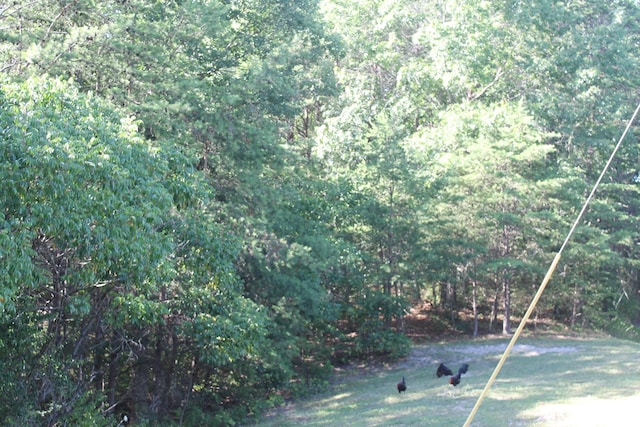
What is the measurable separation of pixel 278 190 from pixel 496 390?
22.8ft

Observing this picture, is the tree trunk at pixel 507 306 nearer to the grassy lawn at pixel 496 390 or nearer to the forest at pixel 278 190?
the forest at pixel 278 190

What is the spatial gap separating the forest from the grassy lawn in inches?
47.3

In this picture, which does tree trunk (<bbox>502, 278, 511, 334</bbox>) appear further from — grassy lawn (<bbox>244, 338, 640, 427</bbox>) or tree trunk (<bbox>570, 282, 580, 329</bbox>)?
tree trunk (<bbox>570, 282, 580, 329</bbox>)

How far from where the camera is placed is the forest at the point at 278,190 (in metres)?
8.72

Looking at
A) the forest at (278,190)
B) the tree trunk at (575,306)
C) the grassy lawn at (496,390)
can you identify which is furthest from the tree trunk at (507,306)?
the tree trunk at (575,306)

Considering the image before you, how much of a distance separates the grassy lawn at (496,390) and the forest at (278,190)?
1.20 meters

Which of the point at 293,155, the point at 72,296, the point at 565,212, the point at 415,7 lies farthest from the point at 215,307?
the point at 415,7

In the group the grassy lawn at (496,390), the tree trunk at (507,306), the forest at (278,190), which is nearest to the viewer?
the forest at (278,190)

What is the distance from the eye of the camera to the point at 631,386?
43.9ft

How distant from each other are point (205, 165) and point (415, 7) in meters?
20.2

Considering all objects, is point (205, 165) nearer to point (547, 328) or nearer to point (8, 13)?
point (8, 13)

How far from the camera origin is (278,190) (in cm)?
1742

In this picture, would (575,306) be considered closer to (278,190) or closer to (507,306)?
(507,306)

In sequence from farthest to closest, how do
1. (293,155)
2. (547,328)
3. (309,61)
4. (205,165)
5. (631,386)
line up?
(547,328), (309,61), (293,155), (205,165), (631,386)
